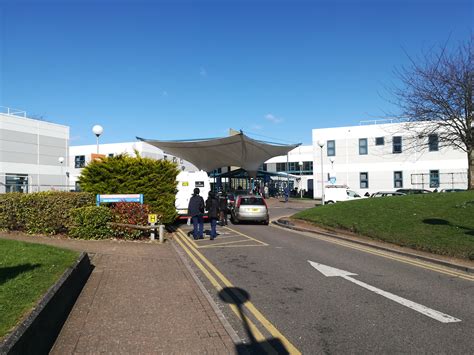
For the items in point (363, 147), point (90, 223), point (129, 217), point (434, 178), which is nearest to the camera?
point (90, 223)

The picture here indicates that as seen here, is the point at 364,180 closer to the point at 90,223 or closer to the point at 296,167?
the point at 296,167

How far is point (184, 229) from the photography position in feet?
57.7

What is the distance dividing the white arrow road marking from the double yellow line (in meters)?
2.24

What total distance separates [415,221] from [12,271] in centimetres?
1244

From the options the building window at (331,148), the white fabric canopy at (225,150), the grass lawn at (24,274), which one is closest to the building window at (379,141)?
the building window at (331,148)

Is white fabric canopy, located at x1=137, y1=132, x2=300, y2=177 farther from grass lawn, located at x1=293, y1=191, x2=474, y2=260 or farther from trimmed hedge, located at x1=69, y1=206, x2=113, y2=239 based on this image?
trimmed hedge, located at x1=69, y1=206, x2=113, y2=239

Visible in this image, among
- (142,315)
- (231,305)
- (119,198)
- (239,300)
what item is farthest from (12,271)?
(119,198)

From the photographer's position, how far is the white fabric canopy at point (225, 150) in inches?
1439

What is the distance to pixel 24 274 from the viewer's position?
6.46 meters

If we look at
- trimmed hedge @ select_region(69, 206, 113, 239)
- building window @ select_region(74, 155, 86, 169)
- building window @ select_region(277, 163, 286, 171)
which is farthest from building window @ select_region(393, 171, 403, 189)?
building window @ select_region(74, 155, 86, 169)

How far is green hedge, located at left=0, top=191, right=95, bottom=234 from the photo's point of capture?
12961mm

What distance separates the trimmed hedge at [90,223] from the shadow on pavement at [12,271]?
5.55 metres

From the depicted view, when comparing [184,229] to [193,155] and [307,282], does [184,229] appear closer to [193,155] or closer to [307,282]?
[307,282]

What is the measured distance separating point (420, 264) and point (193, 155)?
3375cm
